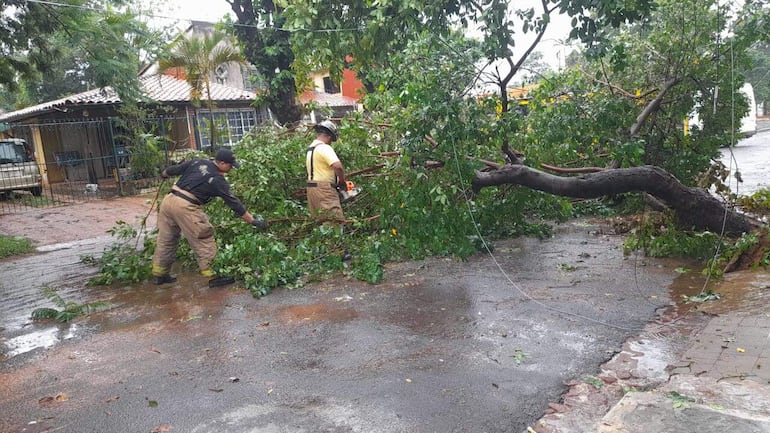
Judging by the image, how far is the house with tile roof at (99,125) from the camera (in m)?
18.0

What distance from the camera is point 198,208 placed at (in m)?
6.43

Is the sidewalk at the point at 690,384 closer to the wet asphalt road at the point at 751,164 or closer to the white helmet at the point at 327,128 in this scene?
the wet asphalt road at the point at 751,164

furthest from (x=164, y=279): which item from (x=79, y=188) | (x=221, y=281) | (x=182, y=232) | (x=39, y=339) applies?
(x=79, y=188)

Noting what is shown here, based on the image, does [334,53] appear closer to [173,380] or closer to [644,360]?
[173,380]

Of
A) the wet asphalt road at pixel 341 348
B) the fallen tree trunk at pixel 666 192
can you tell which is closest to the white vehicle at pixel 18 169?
the wet asphalt road at pixel 341 348

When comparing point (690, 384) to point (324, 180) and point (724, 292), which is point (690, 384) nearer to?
point (724, 292)

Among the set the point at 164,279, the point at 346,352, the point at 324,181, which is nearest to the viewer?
the point at 346,352

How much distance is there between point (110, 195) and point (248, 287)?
11803 millimetres

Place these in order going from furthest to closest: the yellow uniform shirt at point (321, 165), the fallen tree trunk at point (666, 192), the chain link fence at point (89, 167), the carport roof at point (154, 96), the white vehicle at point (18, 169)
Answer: the carport roof at point (154, 96), the white vehicle at point (18, 169), the chain link fence at point (89, 167), the yellow uniform shirt at point (321, 165), the fallen tree trunk at point (666, 192)

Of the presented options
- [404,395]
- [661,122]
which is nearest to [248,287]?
[404,395]

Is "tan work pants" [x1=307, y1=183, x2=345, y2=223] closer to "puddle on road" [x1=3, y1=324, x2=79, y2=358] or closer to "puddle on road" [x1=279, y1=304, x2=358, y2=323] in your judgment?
"puddle on road" [x1=279, y1=304, x2=358, y2=323]

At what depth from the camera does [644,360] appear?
3842mm

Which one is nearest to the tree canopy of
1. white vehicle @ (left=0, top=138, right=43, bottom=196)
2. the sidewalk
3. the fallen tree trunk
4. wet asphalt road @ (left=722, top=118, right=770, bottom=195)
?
white vehicle @ (left=0, top=138, right=43, bottom=196)

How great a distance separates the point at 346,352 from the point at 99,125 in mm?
16058
